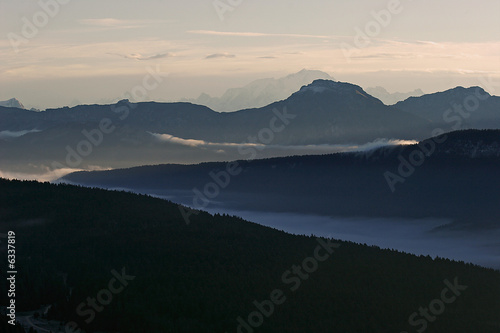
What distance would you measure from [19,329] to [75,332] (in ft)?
81.6

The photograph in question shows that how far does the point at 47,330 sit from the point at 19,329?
2044 centimetres

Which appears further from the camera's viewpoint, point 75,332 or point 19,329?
point 75,332

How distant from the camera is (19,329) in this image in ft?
568

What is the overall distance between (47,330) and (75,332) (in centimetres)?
676

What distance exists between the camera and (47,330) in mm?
193000

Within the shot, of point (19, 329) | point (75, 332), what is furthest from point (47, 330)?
point (19, 329)

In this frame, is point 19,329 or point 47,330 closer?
point 19,329

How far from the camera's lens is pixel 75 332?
19638 cm

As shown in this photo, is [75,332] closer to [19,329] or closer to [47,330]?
[47,330]
